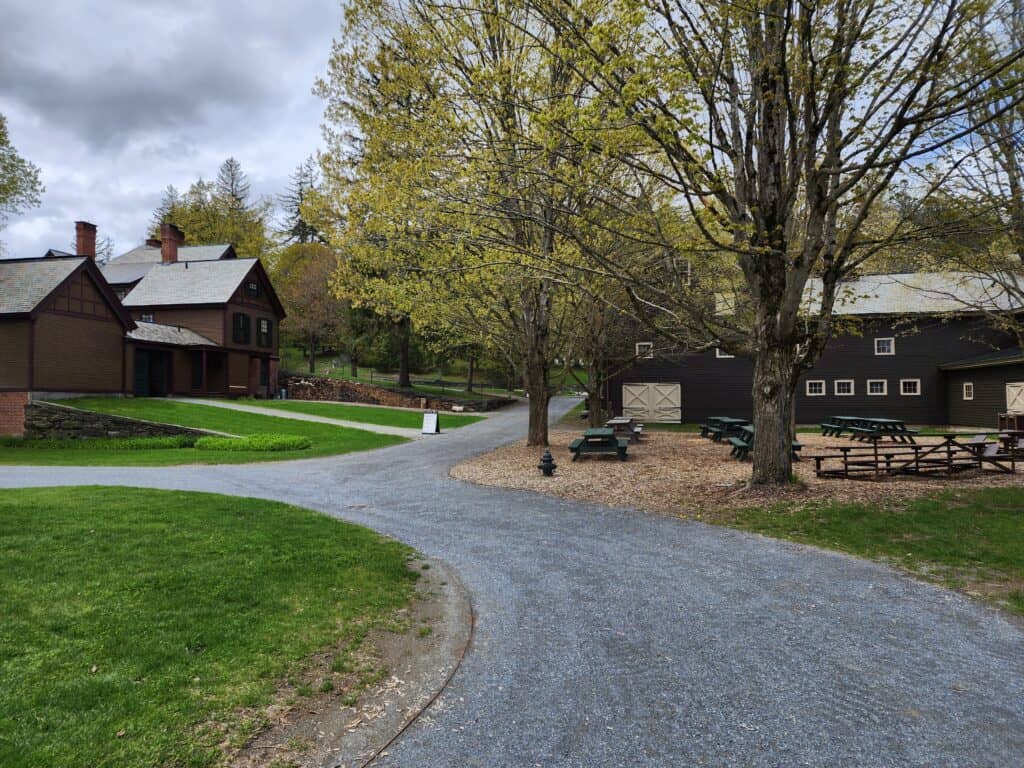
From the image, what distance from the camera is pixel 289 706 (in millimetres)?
3506

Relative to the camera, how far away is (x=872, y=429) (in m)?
19.0

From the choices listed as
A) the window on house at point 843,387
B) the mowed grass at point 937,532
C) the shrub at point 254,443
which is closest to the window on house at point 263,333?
the shrub at point 254,443

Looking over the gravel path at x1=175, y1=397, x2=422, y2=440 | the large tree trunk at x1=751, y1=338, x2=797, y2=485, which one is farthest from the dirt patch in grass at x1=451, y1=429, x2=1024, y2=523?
the gravel path at x1=175, y1=397, x2=422, y2=440

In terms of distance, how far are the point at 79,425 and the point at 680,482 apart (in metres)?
21.6

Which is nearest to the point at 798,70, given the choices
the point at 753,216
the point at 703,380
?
the point at 753,216

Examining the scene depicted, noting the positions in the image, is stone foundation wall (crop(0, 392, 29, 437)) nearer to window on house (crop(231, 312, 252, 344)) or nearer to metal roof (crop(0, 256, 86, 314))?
metal roof (crop(0, 256, 86, 314))

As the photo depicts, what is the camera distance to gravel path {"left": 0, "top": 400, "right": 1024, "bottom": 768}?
319 cm

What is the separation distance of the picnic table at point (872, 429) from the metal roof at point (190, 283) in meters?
31.1

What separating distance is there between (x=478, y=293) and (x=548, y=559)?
11.1 metres

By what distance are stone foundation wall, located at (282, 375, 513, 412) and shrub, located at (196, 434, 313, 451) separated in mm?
18052

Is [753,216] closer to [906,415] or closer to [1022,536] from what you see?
[1022,536]

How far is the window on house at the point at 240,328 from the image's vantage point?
112 ft

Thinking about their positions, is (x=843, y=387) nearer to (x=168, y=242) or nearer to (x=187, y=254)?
(x=168, y=242)

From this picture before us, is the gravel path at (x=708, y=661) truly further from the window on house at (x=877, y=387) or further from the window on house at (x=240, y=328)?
the window on house at (x=240, y=328)
